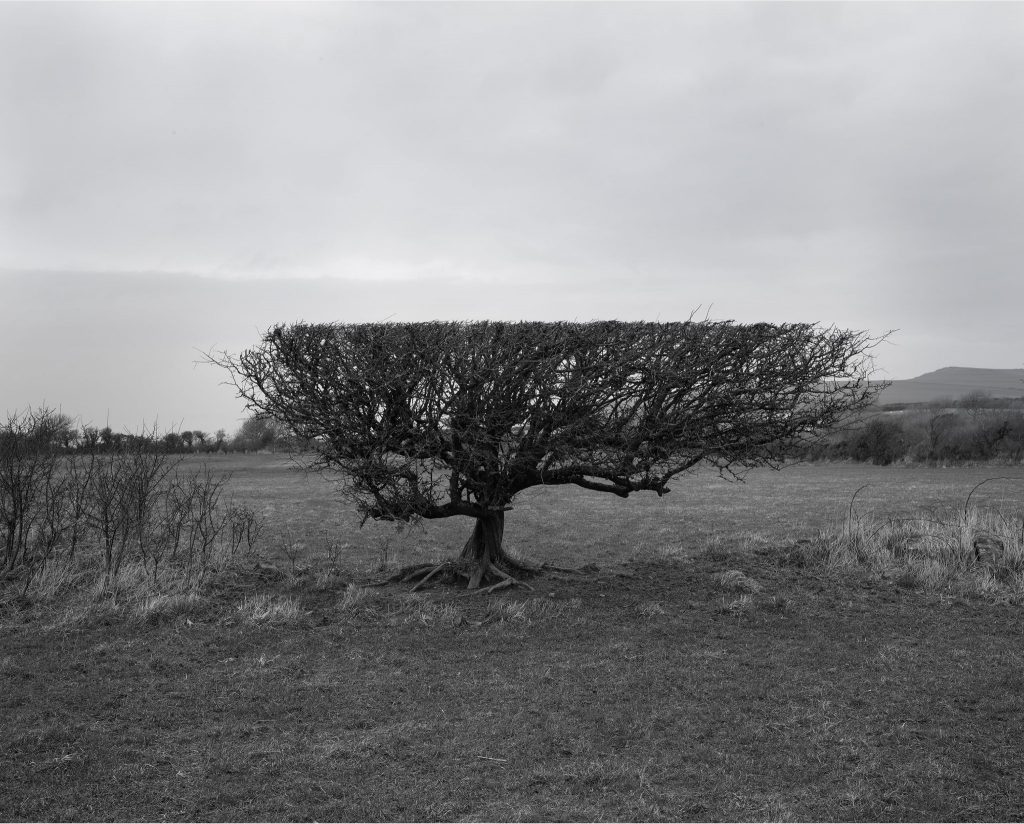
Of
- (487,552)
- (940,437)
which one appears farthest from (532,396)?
(940,437)

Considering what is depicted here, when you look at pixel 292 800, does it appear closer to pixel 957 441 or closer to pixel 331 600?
pixel 331 600

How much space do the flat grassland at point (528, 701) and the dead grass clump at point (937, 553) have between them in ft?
1.74

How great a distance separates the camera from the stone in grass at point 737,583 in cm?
1083

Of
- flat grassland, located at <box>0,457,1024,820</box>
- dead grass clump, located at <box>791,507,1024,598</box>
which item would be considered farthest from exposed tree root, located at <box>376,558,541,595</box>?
dead grass clump, located at <box>791,507,1024,598</box>

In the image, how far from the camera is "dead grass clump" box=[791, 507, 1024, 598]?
37.0ft

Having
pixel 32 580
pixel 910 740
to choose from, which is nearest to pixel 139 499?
pixel 32 580

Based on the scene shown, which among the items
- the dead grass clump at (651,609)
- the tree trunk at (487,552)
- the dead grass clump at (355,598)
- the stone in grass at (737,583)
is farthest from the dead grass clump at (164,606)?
the stone in grass at (737,583)

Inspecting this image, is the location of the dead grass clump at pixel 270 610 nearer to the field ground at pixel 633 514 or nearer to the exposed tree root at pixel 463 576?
the exposed tree root at pixel 463 576

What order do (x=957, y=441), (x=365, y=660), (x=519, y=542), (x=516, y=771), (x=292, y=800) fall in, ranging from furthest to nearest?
(x=957, y=441) → (x=519, y=542) → (x=365, y=660) → (x=516, y=771) → (x=292, y=800)

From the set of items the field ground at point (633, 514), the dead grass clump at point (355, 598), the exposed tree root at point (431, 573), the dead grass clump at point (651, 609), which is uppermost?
the exposed tree root at point (431, 573)

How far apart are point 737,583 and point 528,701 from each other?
5283mm

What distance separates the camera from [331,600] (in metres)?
10.2

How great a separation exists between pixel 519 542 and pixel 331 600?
6514 millimetres

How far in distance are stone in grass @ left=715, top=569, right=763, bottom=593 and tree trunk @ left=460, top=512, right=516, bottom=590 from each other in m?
2.93
